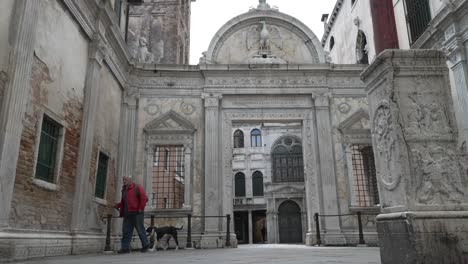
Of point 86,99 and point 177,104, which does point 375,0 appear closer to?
point 86,99

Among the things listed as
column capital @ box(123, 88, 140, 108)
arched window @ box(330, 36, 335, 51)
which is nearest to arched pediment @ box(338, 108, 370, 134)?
column capital @ box(123, 88, 140, 108)

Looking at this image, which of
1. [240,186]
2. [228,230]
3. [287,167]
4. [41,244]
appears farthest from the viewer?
[240,186]

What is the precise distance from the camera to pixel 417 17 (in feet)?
44.1

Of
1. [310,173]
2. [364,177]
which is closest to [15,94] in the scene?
[310,173]

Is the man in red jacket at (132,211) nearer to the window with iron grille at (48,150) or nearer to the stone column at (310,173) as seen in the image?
the window with iron grille at (48,150)

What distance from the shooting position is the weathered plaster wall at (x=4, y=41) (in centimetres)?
614

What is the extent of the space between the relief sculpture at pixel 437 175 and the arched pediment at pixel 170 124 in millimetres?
10098

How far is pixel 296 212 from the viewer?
30859 millimetres

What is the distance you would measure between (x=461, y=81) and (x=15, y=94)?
10984mm

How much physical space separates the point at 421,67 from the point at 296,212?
1085 inches

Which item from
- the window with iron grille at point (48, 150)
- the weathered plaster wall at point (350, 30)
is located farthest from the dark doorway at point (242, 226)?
the window with iron grille at point (48, 150)

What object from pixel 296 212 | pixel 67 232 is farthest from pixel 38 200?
pixel 296 212

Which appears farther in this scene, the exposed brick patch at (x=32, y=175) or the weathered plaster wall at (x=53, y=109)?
the weathered plaster wall at (x=53, y=109)

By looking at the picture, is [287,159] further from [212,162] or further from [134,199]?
[134,199]
